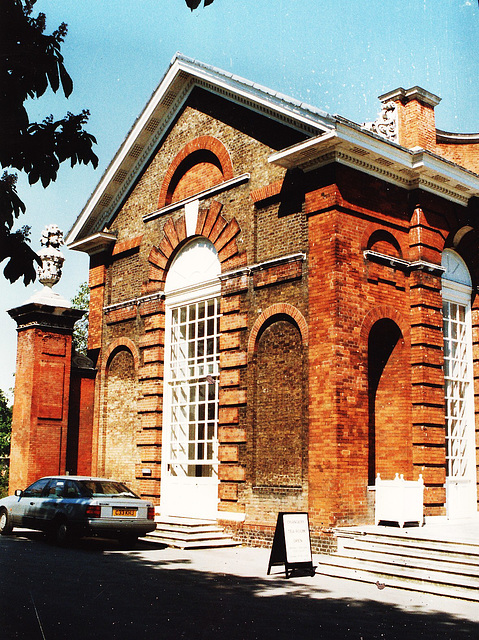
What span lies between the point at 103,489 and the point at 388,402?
19.7 feet

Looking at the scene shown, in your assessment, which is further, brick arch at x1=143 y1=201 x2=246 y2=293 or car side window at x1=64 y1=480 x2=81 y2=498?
brick arch at x1=143 y1=201 x2=246 y2=293

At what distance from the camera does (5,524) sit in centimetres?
1698

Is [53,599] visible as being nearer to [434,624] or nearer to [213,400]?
[434,624]

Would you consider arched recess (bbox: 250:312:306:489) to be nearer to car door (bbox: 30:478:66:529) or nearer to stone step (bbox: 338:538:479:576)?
stone step (bbox: 338:538:479:576)

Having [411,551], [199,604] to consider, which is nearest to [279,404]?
[411,551]

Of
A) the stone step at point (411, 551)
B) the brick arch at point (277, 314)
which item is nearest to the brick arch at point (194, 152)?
the brick arch at point (277, 314)

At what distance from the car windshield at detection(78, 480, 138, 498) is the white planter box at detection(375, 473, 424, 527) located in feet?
16.5

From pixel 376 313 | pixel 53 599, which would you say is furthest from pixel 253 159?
pixel 53 599

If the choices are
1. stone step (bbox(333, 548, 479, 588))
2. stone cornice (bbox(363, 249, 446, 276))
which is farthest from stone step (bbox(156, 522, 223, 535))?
stone cornice (bbox(363, 249, 446, 276))

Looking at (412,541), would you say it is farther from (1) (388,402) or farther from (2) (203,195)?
→ (2) (203,195)

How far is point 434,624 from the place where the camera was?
8.56 meters

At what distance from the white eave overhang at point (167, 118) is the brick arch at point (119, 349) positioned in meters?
3.44

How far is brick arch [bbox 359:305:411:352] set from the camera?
14.7m

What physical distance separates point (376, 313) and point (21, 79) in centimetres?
1086
